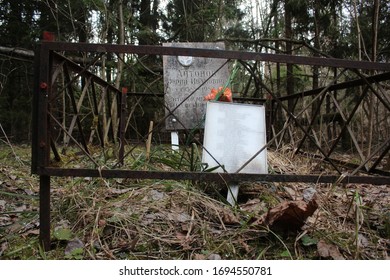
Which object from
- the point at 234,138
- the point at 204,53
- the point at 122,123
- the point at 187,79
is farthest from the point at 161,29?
the point at 204,53

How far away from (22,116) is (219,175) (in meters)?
8.12

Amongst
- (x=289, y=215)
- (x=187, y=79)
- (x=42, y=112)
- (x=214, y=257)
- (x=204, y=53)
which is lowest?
(x=214, y=257)

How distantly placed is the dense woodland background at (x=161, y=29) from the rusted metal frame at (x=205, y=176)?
14.5 ft

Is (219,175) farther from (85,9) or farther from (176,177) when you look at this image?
(85,9)

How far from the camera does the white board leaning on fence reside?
2.92m

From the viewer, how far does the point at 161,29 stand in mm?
9906

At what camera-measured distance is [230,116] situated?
303cm

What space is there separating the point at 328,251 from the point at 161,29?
8.98 metres

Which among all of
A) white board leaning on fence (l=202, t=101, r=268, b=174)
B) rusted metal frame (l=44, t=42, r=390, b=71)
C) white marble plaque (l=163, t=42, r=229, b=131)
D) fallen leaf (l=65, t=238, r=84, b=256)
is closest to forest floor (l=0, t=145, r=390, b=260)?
fallen leaf (l=65, t=238, r=84, b=256)

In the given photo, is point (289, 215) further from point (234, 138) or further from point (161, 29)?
point (161, 29)

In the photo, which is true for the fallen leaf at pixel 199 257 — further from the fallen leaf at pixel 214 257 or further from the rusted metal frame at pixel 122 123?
the rusted metal frame at pixel 122 123

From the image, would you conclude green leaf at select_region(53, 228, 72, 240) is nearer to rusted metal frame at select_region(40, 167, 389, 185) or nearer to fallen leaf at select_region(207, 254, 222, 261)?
rusted metal frame at select_region(40, 167, 389, 185)

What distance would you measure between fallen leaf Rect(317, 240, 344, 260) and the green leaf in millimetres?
1657

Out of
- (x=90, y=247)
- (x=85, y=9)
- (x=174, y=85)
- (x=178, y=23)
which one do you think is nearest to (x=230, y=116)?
(x=90, y=247)
